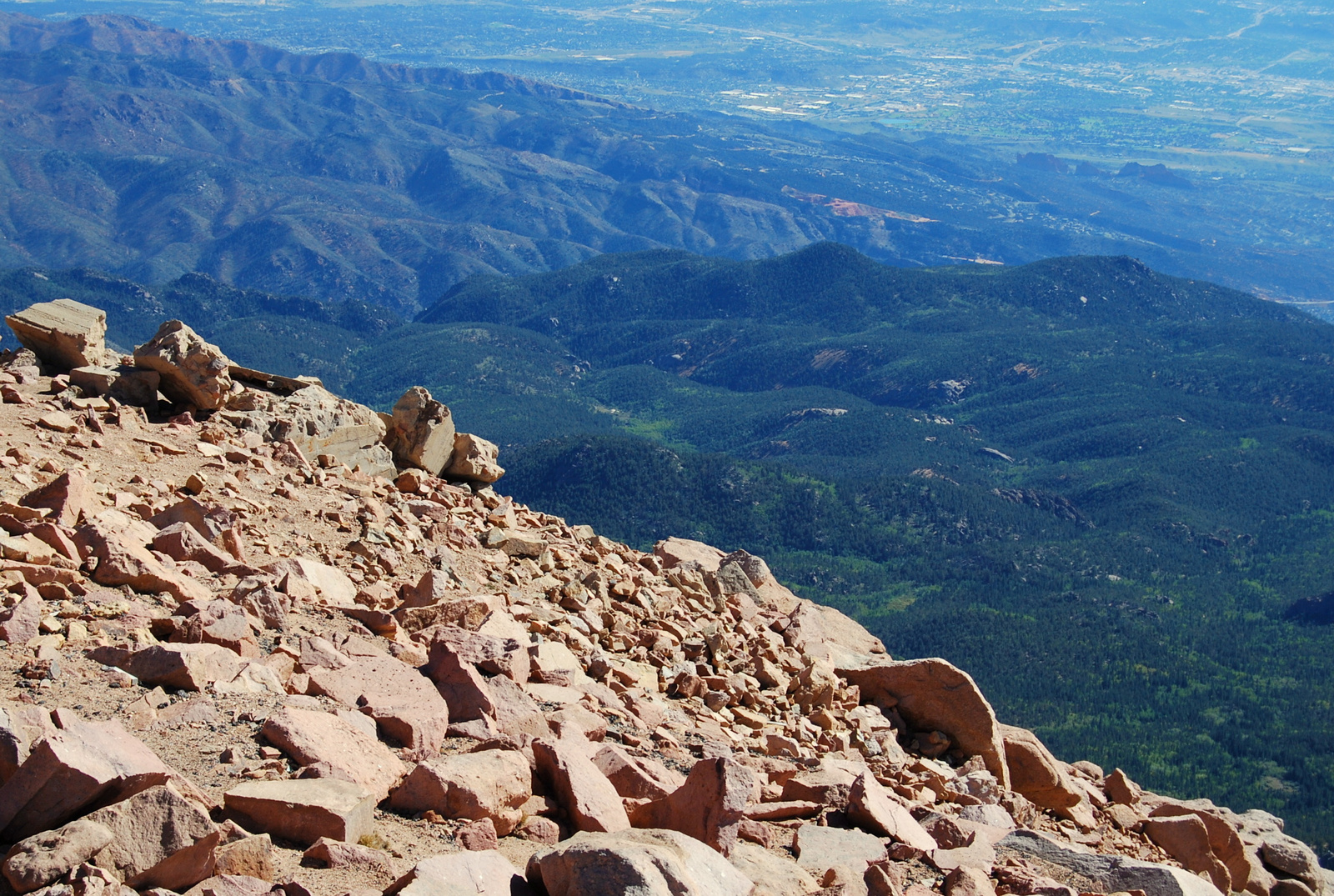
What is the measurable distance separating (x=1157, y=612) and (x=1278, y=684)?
16460 mm

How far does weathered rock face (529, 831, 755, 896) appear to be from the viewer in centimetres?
1339

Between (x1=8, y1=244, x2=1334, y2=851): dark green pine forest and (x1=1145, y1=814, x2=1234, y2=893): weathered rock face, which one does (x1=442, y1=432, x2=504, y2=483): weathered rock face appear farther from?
(x1=8, y1=244, x2=1334, y2=851): dark green pine forest

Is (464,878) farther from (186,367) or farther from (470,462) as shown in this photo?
(470,462)

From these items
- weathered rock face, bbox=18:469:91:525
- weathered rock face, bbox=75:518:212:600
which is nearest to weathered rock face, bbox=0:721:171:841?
weathered rock face, bbox=75:518:212:600

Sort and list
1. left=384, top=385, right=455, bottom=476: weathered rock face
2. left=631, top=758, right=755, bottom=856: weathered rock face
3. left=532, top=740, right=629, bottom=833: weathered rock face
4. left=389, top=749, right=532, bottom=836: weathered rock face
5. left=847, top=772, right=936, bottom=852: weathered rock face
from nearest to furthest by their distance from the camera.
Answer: left=389, top=749, right=532, bottom=836: weathered rock face, left=532, top=740, right=629, bottom=833: weathered rock face, left=631, top=758, right=755, bottom=856: weathered rock face, left=847, top=772, right=936, bottom=852: weathered rock face, left=384, top=385, right=455, bottom=476: weathered rock face

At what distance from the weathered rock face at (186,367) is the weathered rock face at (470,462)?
20.5 ft

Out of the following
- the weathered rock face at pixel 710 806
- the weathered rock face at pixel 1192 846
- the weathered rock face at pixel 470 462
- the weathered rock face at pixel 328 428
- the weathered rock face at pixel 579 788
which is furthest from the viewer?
the weathered rock face at pixel 470 462

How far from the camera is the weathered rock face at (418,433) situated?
34.8 metres

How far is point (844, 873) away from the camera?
16188 millimetres

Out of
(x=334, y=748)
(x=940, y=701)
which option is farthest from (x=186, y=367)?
(x=940, y=701)

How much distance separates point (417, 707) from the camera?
58.3ft

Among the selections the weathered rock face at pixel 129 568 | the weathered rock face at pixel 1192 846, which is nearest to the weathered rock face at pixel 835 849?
the weathered rock face at pixel 1192 846

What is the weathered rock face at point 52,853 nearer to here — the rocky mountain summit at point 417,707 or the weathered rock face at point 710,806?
the rocky mountain summit at point 417,707

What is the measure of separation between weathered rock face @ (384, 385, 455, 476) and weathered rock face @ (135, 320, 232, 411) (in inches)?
182
